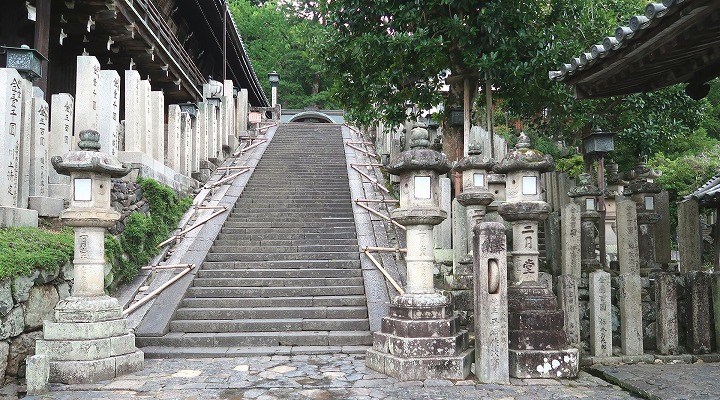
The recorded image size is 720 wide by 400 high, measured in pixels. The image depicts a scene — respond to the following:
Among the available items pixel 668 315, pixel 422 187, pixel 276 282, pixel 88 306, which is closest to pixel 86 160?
pixel 88 306

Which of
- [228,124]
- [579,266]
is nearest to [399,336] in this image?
[579,266]

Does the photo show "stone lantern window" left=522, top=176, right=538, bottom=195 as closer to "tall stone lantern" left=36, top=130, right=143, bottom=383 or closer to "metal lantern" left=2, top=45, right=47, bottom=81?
"tall stone lantern" left=36, top=130, right=143, bottom=383

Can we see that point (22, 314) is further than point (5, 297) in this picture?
Yes

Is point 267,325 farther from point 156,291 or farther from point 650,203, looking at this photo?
point 650,203

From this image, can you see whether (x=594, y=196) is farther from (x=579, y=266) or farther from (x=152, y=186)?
(x=152, y=186)

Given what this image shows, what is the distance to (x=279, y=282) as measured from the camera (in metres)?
8.73

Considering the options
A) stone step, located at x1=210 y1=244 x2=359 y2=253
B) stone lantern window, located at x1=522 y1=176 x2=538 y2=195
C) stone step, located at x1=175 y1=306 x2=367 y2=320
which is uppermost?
stone lantern window, located at x1=522 y1=176 x2=538 y2=195

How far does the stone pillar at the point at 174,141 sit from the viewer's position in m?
12.6

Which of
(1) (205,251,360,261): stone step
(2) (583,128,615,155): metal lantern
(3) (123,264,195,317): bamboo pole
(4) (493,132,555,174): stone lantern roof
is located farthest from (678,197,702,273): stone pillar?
(3) (123,264,195,317): bamboo pole

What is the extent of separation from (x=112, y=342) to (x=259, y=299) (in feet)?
8.21

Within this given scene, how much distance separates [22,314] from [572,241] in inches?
265

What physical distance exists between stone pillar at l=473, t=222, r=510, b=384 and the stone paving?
8.5 inches

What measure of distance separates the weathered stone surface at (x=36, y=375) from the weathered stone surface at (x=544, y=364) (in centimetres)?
501

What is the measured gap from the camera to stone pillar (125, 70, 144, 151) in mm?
10242
